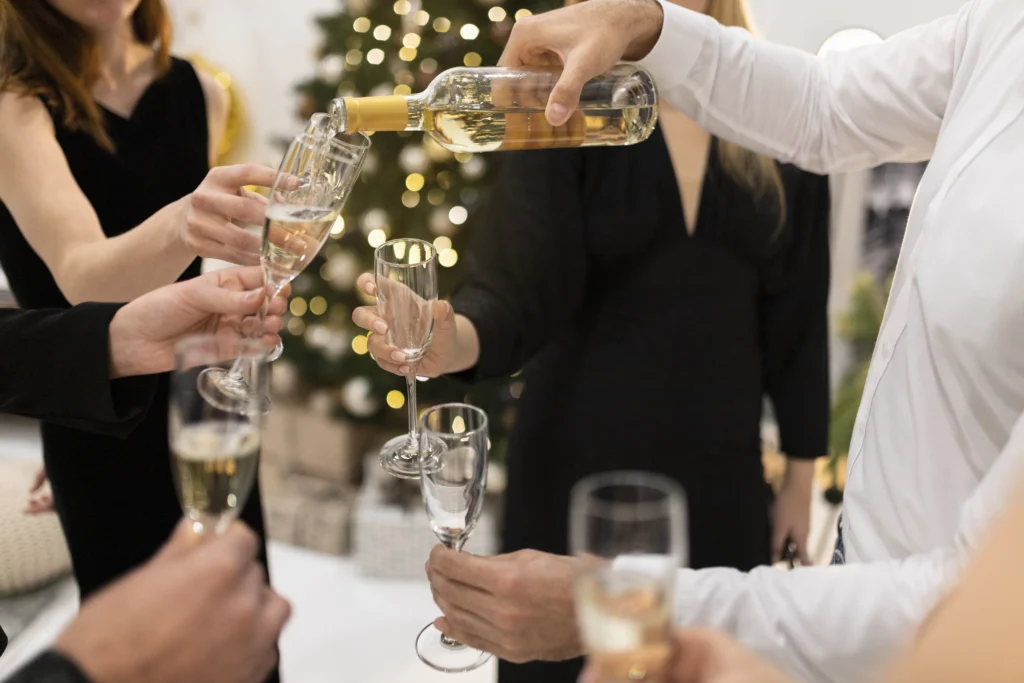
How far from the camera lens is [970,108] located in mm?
1022

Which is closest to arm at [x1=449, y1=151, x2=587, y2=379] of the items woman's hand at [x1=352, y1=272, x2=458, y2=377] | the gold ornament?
woman's hand at [x1=352, y1=272, x2=458, y2=377]

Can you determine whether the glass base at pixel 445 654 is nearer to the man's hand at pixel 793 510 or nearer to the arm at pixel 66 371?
the arm at pixel 66 371

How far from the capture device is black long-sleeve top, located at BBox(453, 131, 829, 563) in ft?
4.97

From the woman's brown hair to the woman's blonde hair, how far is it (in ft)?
3.42

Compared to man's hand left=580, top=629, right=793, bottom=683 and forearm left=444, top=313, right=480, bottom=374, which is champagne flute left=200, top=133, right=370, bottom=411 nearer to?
forearm left=444, top=313, right=480, bottom=374

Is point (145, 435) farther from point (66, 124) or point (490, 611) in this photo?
point (490, 611)

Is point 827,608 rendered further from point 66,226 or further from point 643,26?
point 66,226

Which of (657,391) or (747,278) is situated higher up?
(747,278)

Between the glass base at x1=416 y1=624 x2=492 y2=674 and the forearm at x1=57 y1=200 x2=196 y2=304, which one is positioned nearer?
the glass base at x1=416 y1=624 x2=492 y2=674

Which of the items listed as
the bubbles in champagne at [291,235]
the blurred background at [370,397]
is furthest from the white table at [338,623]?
the bubbles in champagne at [291,235]

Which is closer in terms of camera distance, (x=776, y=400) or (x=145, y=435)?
(x=145, y=435)

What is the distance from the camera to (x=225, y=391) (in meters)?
0.81

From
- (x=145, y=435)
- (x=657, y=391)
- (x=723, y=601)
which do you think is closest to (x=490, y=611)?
(x=723, y=601)

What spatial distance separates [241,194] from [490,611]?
0.67 meters
